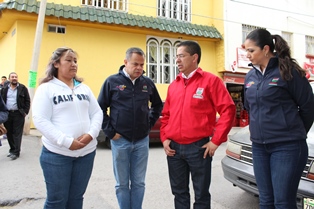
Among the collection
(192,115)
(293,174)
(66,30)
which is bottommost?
(293,174)

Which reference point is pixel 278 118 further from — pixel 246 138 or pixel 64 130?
pixel 64 130

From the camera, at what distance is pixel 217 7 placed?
497 inches

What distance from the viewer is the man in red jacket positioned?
247 cm

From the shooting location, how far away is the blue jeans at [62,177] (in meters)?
2.19

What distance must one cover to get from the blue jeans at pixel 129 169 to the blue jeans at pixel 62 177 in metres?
0.41

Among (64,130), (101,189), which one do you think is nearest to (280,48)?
(64,130)

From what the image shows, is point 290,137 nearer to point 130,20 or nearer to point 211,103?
point 211,103

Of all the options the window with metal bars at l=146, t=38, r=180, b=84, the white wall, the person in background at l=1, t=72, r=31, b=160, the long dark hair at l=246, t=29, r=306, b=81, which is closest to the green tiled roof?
the window with metal bars at l=146, t=38, r=180, b=84

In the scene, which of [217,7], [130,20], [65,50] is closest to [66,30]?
[130,20]

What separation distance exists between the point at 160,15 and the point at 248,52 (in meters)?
10.1

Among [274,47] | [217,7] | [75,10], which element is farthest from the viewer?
[217,7]

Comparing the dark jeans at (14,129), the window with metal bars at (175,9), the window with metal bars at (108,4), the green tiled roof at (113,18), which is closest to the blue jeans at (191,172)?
the dark jeans at (14,129)

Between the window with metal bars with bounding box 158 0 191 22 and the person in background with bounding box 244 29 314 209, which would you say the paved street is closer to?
the person in background with bounding box 244 29 314 209

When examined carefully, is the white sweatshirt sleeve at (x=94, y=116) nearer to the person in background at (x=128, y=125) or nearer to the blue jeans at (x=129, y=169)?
the person in background at (x=128, y=125)
